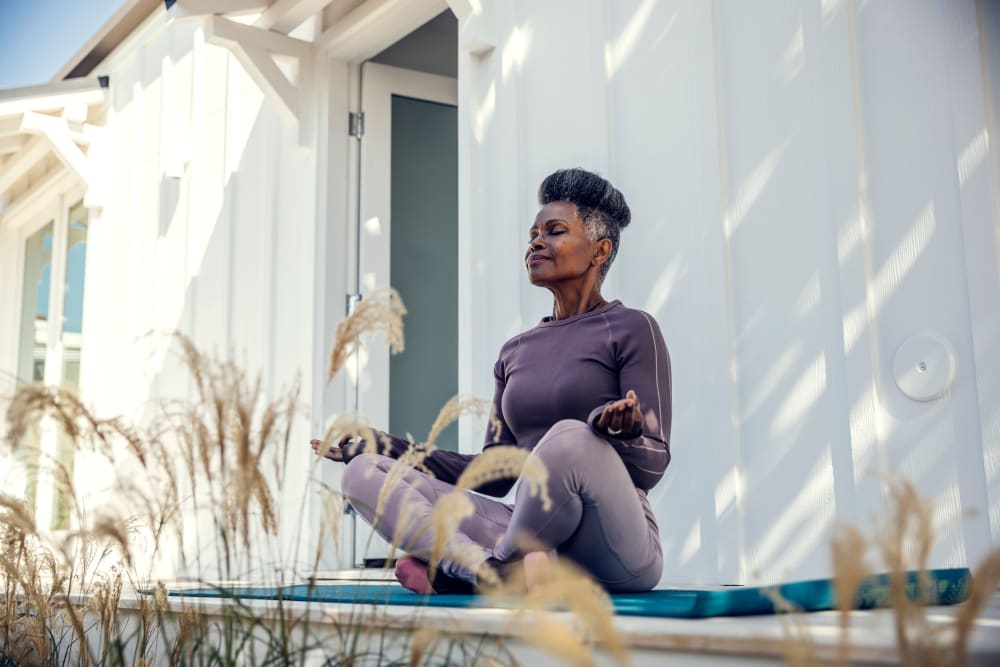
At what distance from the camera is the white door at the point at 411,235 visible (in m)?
4.97

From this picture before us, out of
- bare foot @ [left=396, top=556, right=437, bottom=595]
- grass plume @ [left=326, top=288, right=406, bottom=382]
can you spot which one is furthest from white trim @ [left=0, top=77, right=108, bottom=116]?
grass plume @ [left=326, top=288, right=406, bottom=382]

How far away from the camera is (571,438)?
6.57 ft

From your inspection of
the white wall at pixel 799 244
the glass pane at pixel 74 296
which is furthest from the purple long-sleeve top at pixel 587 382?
the glass pane at pixel 74 296

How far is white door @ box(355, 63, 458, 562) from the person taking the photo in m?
4.97

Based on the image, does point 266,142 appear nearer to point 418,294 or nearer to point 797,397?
point 418,294

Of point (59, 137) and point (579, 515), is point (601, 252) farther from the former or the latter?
point (59, 137)

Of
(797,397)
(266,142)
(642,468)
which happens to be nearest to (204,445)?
(642,468)

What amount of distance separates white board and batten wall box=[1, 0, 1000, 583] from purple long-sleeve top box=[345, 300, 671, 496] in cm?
43

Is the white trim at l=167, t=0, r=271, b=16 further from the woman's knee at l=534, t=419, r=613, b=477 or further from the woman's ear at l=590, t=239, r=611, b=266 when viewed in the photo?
the woman's knee at l=534, t=419, r=613, b=477

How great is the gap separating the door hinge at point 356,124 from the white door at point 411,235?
0.02 metres

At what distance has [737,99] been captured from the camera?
2963 mm

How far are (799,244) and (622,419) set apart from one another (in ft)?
3.37

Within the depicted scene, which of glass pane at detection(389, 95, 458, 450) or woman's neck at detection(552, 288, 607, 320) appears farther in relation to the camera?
glass pane at detection(389, 95, 458, 450)

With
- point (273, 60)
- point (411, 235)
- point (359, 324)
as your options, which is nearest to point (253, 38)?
point (273, 60)
